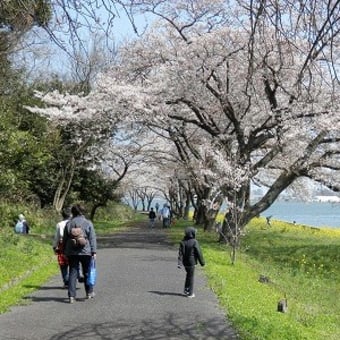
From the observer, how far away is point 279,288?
13523 millimetres

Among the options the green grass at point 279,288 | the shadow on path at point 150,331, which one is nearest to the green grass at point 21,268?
the shadow on path at point 150,331

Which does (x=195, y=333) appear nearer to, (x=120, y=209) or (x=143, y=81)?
(x=143, y=81)

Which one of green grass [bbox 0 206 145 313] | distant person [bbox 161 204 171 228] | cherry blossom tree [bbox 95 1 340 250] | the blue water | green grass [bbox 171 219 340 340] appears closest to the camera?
green grass [bbox 171 219 340 340]

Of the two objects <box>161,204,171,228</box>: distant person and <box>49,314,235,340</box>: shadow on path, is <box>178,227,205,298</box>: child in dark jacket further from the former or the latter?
<box>161,204,171,228</box>: distant person

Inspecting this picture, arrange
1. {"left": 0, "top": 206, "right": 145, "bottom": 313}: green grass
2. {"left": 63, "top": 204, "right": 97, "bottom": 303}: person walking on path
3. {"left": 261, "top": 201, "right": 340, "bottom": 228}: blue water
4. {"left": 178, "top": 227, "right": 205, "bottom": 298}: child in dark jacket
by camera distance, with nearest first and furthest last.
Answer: {"left": 63, "top": 204, "right": 97, "bottom": 303}: person walking on path, {"left": 0, "top": 206, "right": 145, "bottom": 313}: green grass, {"left": 178, "top": 227, "right": 205, "bottom": 298}: child in dark jacket, {"left": 261, "top": 201, "right": 340, "bottom": 228}: blue water

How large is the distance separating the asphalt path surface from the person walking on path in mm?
305

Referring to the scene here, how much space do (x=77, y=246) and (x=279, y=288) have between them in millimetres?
5506

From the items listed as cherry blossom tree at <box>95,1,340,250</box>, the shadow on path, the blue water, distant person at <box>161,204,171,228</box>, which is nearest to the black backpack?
the shadow on path

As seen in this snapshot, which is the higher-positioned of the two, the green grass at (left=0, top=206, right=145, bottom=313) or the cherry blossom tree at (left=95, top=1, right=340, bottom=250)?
the cherry blossom tree at (left=95, top=1, right=340, bottom=250)

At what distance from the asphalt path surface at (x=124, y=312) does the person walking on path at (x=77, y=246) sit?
0.31 m

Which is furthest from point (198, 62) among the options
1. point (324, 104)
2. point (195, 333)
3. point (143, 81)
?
point (195, 333)

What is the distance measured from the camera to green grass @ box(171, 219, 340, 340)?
27.7 feet

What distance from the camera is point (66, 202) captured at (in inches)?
1502

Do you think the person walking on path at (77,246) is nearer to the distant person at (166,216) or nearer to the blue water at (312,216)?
the blue water at (312,216)
